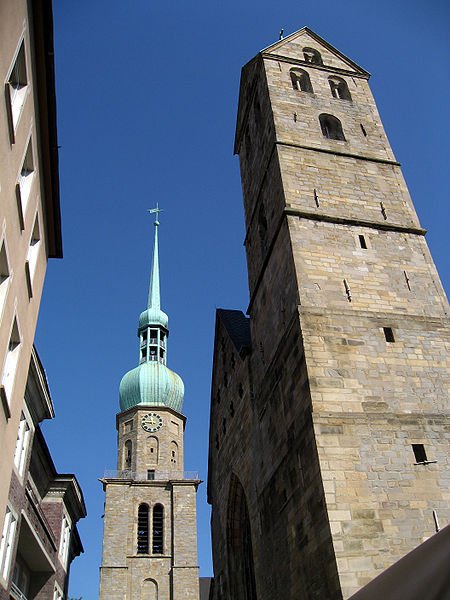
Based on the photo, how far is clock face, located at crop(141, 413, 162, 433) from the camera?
4384 cm

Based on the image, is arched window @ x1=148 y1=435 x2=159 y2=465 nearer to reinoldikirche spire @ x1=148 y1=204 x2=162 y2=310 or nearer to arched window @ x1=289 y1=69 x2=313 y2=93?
reinoldikirche spire @ x1=148 y1=204 x2=162 y2=310

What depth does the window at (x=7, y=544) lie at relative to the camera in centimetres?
1190

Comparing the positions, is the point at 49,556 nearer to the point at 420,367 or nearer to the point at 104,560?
the point at 420,367

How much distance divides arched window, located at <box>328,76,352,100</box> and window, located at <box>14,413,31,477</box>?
47.6 ft

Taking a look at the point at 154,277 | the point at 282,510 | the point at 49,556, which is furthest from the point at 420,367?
the point at 154,277

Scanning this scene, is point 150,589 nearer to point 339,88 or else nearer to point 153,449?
point 153,449

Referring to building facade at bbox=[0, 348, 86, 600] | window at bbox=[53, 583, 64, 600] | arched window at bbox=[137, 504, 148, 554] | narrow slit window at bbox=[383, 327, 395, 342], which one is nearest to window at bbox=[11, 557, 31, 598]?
building facade at bbox=[0, 348, 86, 600]

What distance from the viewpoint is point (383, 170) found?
1742 cm

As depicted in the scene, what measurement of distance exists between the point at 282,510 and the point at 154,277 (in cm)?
4429

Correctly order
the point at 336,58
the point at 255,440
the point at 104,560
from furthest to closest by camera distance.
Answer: the point at 104,560 < the point at 336,58 < the point at 255,440

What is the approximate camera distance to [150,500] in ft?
127

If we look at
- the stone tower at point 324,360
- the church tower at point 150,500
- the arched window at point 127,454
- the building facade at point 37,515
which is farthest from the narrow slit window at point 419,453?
the arched window at point 127,454

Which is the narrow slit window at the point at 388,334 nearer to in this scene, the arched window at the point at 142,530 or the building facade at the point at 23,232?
the building facade at the point at 23,232

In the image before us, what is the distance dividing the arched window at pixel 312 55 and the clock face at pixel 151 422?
29.9 meters
